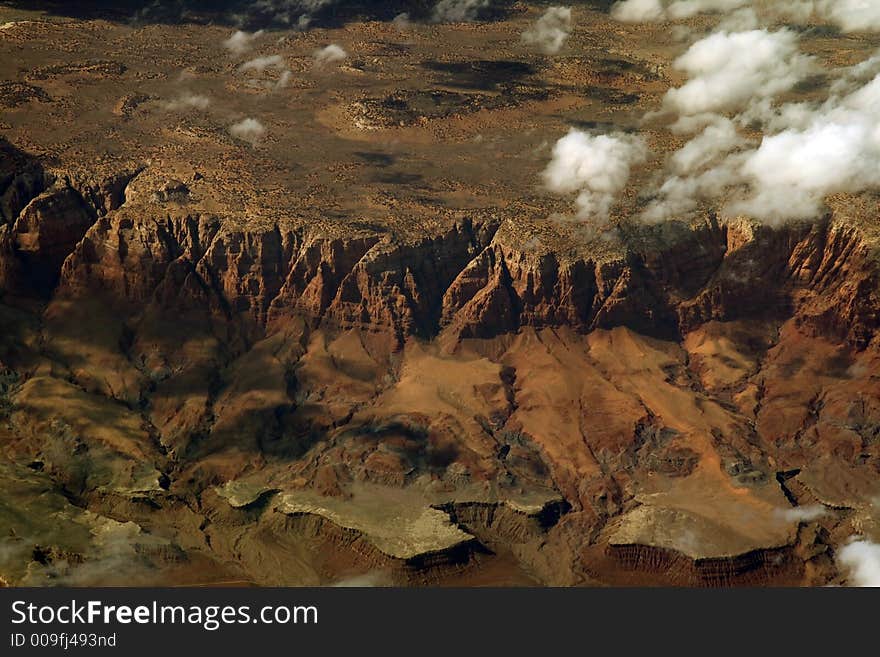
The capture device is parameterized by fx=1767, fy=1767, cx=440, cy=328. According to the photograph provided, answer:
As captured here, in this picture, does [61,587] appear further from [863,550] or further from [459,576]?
[863,550]

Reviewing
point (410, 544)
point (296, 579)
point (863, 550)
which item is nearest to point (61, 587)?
point (296, 579)

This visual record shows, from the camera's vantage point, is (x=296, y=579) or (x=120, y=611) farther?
(x=296, y=579)

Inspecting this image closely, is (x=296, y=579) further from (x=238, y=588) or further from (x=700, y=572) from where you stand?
(x=700, y=572)

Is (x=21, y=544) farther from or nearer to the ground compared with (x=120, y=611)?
nearer to the ground

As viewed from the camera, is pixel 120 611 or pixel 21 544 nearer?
pixel 120 611

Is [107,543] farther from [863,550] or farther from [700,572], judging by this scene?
[863,550]

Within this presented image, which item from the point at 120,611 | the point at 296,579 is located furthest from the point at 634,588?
the point at 120,611

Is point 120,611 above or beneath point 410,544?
above
